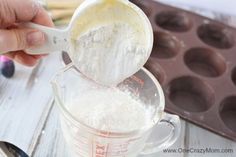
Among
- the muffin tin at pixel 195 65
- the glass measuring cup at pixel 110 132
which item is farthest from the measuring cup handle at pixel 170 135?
the muffin tin at pixel 195 65

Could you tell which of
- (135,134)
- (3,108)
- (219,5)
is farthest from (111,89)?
(219,5)

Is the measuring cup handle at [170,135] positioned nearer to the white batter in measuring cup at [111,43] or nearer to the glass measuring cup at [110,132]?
the glass measuring cup at [110,132]

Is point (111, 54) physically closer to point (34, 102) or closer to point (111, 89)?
point (111, 89)

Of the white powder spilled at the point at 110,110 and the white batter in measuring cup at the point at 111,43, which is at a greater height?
the white batter in measuring cup at the point at 111,43

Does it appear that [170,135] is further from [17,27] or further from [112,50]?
[17,27]

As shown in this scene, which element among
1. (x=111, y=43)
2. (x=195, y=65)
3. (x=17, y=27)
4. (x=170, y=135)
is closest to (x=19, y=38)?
(x=17, y=27)
